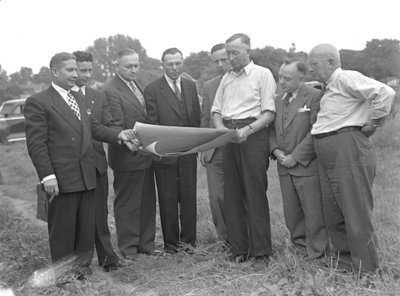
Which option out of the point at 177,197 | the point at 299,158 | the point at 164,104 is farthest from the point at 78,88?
the point at 299,158

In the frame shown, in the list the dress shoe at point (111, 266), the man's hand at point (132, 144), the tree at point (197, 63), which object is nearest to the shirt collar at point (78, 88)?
the man's hand at point (132, 144)

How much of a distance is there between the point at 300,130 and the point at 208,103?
138 cm

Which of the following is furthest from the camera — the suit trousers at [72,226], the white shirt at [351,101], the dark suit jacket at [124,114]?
the dark suit jacket at [124,114]

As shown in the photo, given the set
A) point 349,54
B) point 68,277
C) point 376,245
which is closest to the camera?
point 376,245

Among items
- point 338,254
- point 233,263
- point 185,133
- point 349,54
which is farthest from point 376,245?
point 349,54

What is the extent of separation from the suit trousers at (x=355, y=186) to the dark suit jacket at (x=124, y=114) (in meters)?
2.10

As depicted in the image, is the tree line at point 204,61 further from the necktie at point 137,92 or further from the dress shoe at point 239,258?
the dress shoe at point 239,258

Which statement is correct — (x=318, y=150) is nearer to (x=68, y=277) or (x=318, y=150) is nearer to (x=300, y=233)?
(x=300, y=233)

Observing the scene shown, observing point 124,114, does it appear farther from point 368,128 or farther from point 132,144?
point 368,128

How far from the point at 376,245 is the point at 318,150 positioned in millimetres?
921

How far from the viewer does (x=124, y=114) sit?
5.24 m

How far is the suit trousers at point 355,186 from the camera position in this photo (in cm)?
386

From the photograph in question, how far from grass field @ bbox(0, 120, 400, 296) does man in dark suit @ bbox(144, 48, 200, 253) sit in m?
0.30

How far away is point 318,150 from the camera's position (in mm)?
4094
